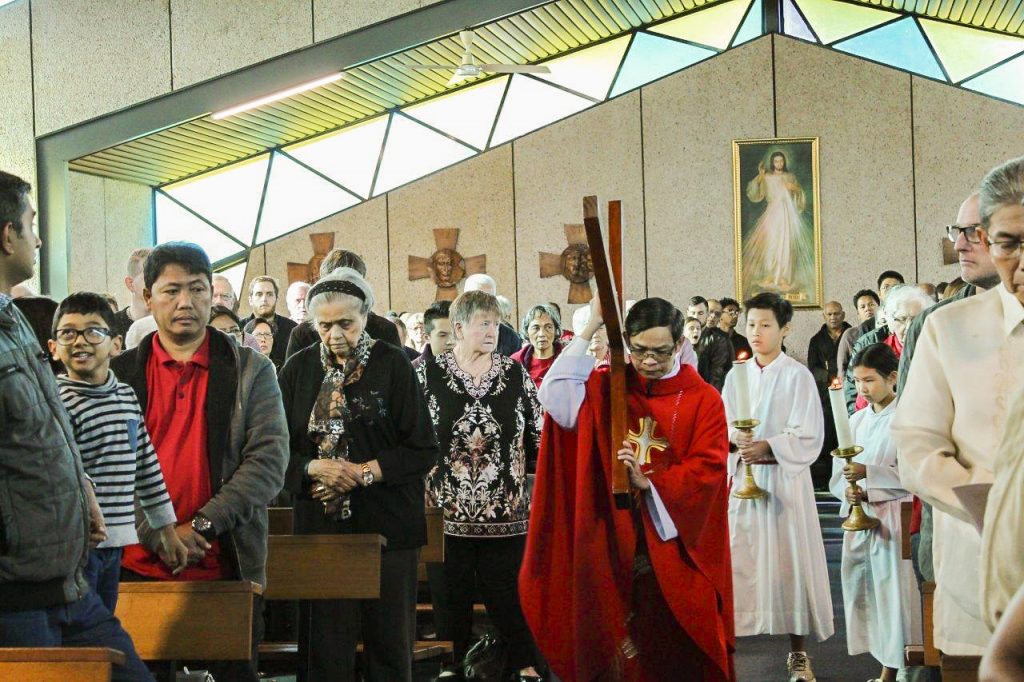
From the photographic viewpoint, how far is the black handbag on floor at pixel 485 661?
6328 mm

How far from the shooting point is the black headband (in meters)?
5.05

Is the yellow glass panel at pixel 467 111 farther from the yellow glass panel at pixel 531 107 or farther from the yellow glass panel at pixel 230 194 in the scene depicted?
the yellow glass panel at pixel 230 194

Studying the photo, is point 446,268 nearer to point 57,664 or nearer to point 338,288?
point 338,288

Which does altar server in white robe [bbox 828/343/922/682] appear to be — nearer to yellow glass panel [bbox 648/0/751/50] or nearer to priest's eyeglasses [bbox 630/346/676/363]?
priest's eyeglasses [bbox 630/346/676/363]

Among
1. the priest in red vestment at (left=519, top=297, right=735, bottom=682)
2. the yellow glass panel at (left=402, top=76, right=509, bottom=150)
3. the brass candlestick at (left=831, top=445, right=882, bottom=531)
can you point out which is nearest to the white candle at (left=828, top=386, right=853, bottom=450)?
the brass candlestick at (left=831, top=445, right=882, bottom=531)

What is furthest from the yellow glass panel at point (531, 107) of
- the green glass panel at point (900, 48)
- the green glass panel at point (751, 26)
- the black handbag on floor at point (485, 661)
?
the black handbag on floor at point (485, 661)

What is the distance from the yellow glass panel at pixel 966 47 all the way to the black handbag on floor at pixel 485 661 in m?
13.1

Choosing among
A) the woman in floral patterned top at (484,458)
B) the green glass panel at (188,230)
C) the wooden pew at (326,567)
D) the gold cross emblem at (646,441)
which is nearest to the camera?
the wooden pew at (326,567)

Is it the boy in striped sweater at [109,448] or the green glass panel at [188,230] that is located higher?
the green glass panel at [188,230]

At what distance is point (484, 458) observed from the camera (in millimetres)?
6191

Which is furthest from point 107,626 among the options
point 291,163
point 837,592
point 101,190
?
point 291,163

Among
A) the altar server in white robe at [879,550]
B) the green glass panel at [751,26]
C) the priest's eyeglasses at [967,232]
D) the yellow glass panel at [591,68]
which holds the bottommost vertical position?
the altar server in white robe at [879,550]

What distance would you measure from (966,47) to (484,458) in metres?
13.1

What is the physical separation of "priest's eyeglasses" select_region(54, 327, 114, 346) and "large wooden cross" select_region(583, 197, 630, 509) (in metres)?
1.45
